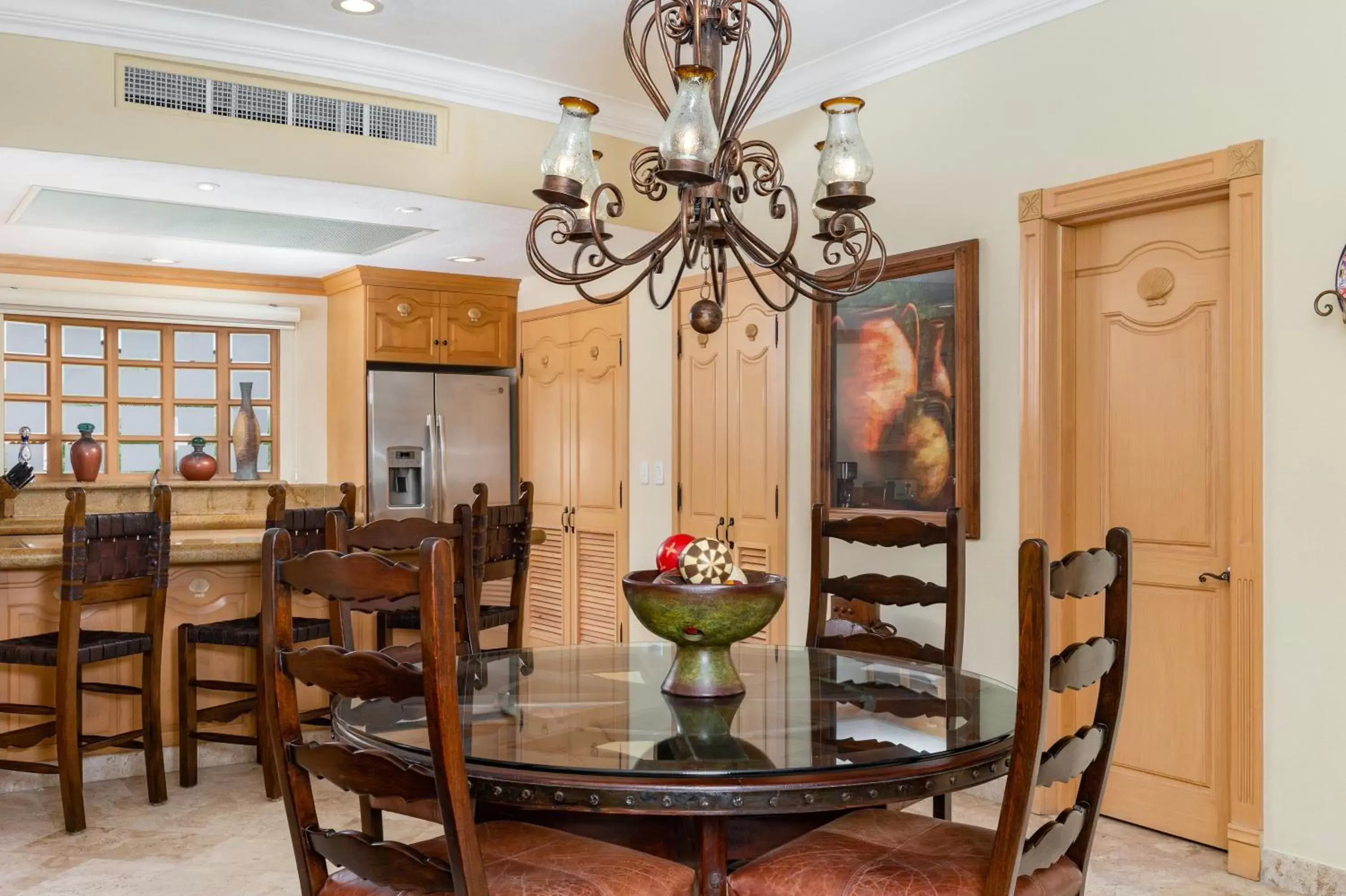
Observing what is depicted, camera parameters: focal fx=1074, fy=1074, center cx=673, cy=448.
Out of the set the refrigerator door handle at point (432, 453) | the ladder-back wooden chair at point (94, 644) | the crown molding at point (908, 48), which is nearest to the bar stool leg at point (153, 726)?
the ladder-back wooden chair at point (94, 644)

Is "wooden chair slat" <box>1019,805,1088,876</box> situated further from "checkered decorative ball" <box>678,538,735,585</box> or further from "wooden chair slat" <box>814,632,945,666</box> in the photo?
"wooden chair slat" <box>814,632,945,666</box>

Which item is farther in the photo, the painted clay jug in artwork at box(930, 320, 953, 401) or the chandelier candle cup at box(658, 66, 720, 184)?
the painted clay jug in artwork at box(930, 320, 953, 401)

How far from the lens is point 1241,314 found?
115 inches

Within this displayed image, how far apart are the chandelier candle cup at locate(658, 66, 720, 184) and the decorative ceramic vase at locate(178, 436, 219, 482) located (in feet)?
17.1

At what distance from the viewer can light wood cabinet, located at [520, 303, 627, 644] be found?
5676 mm

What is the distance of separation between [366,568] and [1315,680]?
8.21 feet

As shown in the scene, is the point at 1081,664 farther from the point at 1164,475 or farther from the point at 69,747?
the point at 69,747

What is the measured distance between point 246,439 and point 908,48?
15.3 ft

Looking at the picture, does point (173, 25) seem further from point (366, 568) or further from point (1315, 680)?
point (1315, 680)

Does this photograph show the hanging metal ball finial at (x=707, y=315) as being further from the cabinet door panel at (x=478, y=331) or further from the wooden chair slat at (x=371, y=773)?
the cabinet door panel at (x=478, y=331)

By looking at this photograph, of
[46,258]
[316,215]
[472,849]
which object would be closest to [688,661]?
[472,849]

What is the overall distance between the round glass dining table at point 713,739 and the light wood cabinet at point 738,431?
215 cm

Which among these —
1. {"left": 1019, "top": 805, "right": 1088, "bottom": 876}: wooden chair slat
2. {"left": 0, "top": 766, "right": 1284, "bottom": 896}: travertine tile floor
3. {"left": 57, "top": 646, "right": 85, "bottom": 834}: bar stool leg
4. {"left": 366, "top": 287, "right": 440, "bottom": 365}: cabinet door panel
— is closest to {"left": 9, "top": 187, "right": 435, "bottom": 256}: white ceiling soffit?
{"left": 366, "top": 287, "right": 440, "bottom": 365}: cabinet door panel

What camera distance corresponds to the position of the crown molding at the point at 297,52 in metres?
A: 3.49
